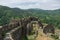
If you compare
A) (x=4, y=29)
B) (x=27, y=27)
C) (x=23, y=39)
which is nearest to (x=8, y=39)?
(x=4, y=29)

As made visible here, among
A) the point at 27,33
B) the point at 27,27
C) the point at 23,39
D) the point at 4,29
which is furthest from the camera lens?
the point at 27,27

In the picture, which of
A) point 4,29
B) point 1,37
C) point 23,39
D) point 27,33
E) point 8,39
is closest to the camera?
point 8,39

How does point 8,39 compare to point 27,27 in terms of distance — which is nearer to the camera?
point 8,39

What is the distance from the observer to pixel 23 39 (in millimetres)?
23141

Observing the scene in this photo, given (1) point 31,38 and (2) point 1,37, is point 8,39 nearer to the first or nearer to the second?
(2) point 1,37

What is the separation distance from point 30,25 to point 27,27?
0.90 m

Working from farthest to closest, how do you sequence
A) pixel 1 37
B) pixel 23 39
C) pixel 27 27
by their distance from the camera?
pixel 27 27
pixel 23 39
pixel 1 37

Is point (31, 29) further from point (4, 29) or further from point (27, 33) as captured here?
point (4, 29)

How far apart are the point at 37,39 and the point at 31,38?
1.94 ft

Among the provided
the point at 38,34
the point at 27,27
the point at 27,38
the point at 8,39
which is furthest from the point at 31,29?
the point at 8,39

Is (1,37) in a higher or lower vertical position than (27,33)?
higher

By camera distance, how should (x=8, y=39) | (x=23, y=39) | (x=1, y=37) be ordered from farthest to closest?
1. (x=23, y=39)
2. (x=1, y=37)
3. (x=8, y=39)

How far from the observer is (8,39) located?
580 inches

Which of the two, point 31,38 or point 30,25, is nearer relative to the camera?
point 31,38
